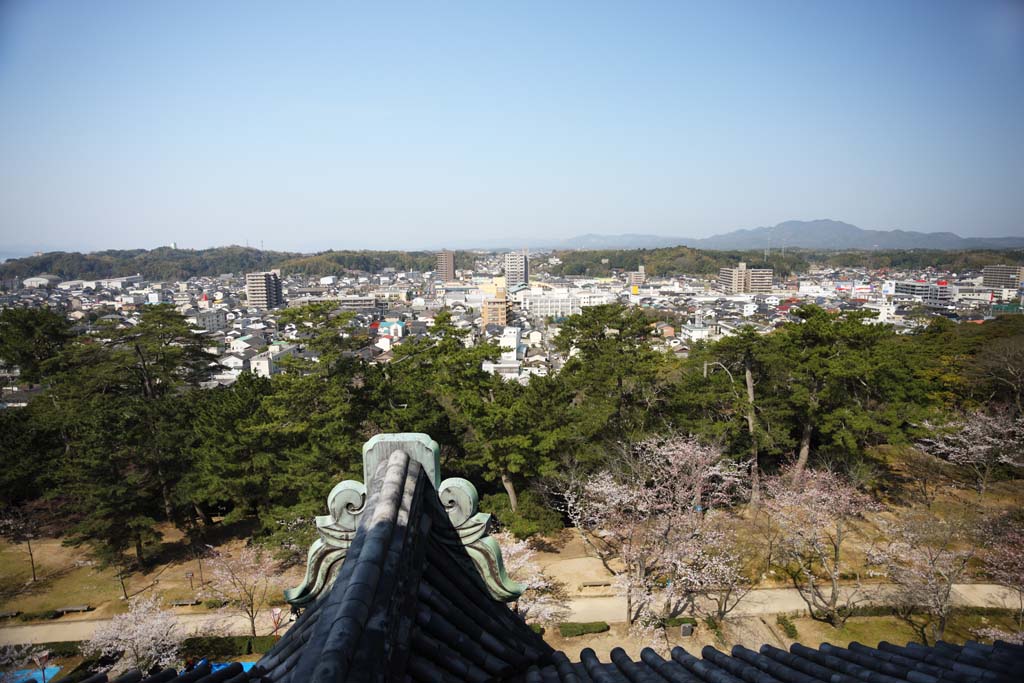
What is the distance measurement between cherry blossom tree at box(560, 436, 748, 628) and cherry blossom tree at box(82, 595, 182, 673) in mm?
12125

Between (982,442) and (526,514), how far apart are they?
16.7 meters

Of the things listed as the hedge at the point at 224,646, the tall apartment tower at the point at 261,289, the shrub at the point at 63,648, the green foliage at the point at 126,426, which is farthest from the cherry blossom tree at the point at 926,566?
the tall apartment tower at the point at 261,289

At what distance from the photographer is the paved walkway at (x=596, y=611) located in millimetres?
15141

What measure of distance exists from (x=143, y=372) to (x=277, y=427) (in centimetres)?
1262

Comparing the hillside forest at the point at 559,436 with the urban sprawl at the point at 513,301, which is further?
the urban sprawl at the point at 513,301

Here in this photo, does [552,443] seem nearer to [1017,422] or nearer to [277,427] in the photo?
[277,427]

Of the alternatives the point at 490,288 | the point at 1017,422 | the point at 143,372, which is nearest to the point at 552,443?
the point at 1017,422

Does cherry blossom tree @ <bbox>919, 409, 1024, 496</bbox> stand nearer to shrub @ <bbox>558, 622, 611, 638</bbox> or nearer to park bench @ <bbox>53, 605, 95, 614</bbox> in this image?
shrub @ <bbox>558, 622, 611, 638</bbox>

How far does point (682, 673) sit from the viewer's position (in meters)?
3.78

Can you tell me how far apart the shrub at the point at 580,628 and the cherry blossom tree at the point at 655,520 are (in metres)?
0.89

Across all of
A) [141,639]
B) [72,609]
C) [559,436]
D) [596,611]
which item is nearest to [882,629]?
[596,611]

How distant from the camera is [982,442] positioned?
1858cm

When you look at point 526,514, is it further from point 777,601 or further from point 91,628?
point 91,628

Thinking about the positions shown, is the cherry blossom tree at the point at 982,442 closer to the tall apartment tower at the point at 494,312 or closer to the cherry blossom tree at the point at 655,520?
the cherry blossom tree at the point at 655,520
